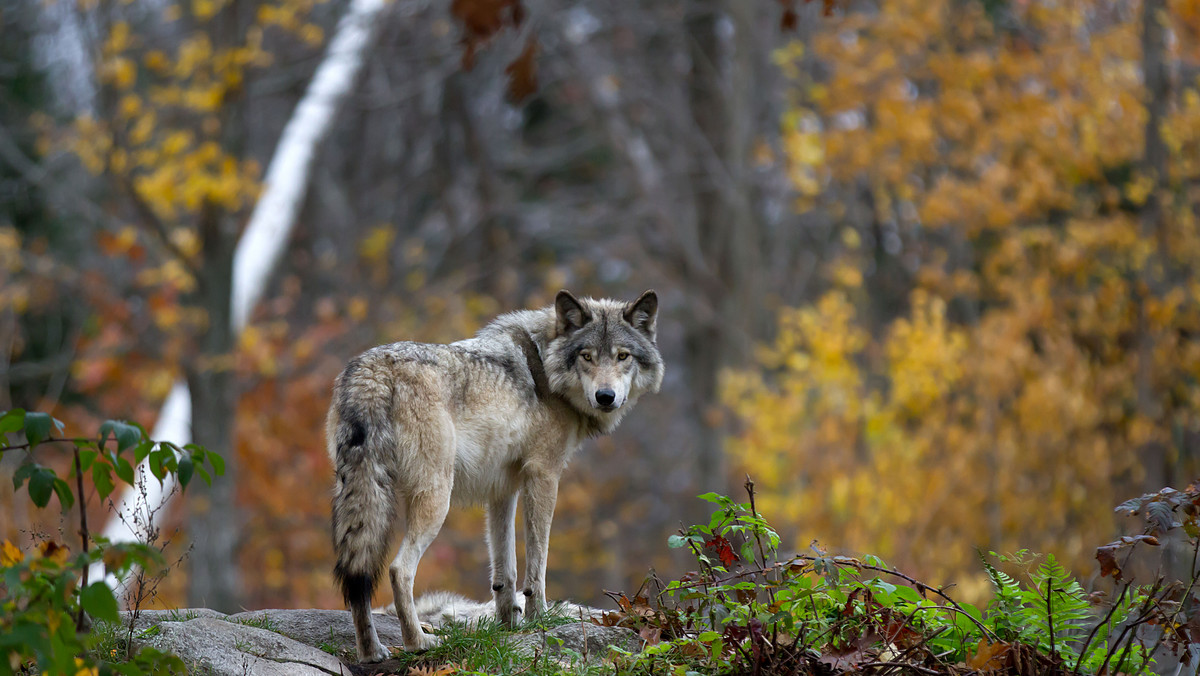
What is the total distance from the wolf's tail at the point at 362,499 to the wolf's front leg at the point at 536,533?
38.3 inches

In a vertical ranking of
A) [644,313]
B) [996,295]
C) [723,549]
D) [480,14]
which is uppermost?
[996,295]

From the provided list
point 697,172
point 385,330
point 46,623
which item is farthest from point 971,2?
point 46,623

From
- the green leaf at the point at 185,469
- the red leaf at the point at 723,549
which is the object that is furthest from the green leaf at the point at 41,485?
the red leaf at the point at 723,549

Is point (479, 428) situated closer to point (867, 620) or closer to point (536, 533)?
point (536, 533)

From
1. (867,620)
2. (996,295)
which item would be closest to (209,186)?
(867,620)

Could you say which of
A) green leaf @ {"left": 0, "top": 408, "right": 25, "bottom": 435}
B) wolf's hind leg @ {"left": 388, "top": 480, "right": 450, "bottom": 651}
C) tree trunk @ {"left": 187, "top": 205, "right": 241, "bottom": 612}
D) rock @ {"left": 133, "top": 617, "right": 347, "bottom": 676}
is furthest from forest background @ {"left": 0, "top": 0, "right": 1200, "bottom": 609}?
green leaf @ {"left": 0, "top": 408, "right": 25, "bottom": 435}

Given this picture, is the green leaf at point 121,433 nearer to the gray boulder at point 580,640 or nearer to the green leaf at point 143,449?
the green leaf at point 143,449

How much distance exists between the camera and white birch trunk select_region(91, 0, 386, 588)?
494 inches

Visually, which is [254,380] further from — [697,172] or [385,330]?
[697,172]

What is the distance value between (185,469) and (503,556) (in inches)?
105

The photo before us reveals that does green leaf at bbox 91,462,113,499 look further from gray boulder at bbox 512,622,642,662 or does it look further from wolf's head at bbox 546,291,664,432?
wolf's head at bbox 546,291,664,432

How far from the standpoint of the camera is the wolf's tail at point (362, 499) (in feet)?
16.2

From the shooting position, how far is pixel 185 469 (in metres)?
3.60

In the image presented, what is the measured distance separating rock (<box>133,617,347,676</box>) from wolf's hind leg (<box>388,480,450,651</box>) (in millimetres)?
372
